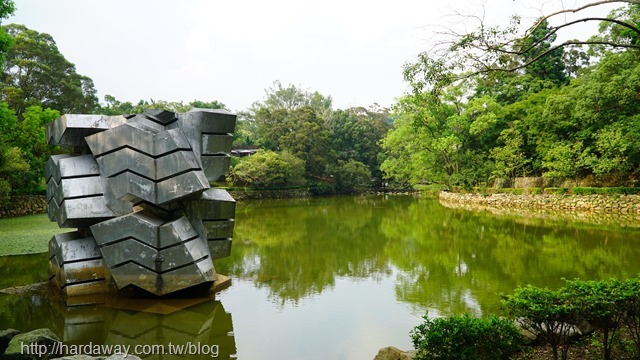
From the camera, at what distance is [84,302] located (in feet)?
18.7

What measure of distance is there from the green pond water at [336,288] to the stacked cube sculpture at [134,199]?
462mm

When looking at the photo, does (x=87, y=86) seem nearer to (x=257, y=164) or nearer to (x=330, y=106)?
(x=257, y=164)

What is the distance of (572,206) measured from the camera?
1834cm

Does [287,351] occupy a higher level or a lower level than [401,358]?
lower

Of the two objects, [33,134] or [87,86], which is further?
[87,86]

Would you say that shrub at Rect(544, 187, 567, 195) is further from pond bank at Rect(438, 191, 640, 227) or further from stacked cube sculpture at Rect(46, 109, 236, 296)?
stacked cube sculpture at Rect(46, 109, 236, 296)

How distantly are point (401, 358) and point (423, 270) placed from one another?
15.6 ft

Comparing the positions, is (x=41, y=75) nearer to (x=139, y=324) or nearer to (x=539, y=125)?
(x=139, y=324)

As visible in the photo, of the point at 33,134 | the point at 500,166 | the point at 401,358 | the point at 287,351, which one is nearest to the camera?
the point at 401,358

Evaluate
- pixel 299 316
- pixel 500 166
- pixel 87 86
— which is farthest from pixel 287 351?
pixel 87 86

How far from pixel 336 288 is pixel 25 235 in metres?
9.42

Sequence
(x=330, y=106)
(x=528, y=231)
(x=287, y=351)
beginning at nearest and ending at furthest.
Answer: (x=287, y=351) → (x=528, y=231) → (x=330, y=106)

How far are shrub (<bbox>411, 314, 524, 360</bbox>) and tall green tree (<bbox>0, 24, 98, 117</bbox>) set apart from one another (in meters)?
24.7

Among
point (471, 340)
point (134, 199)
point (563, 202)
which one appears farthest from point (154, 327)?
point (563, 202)
